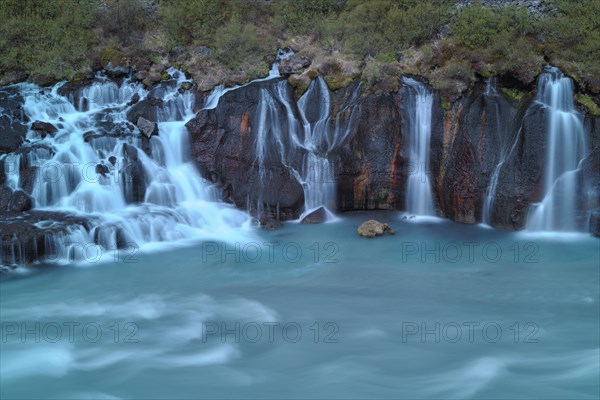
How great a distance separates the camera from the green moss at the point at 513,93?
12656mm

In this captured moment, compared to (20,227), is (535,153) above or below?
above

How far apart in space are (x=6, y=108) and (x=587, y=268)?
43.8 ft

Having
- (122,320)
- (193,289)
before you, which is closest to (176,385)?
(122,320)

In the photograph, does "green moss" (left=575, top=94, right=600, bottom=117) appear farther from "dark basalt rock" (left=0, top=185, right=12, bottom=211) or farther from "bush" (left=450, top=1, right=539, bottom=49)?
"dark basalt rock" (left=0, top=185, right=12, bottom=211)

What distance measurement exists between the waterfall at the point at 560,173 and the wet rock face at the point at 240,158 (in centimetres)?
536

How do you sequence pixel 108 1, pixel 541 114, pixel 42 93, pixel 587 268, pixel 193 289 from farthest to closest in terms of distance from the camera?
pixel 108 1
pixel 42 93
pixel 541 114
pixel 587 268
pixel 193 289

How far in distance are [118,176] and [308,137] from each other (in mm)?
4520

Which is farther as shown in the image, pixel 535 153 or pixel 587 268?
pixel 535 153

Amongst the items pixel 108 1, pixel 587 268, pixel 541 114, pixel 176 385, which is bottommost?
pixel 176 385

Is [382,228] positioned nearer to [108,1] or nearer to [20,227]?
[20,227]

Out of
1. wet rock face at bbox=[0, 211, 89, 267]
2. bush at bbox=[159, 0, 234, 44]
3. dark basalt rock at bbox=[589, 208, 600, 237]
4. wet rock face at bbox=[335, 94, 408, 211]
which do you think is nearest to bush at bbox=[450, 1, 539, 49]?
wet rock face at bbox=[335, 94, 408, 211]

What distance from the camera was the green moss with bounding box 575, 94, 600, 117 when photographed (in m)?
12.1

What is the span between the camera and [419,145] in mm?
13344

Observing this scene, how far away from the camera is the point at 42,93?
14.7 m
